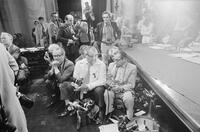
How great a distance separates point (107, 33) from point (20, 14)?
3853 millimetres

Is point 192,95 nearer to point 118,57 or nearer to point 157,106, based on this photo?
point 157,106

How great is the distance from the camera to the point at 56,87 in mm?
2869

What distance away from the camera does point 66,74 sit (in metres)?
2.73

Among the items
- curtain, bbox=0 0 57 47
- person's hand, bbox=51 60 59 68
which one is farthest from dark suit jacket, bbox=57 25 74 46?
curtain, bbox=0 0 57 47

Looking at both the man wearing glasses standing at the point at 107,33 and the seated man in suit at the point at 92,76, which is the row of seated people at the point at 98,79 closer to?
the seated man in suit at the point at 92,76

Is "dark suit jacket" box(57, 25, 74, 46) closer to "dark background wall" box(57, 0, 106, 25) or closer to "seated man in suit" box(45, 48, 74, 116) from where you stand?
"seated man in suit" box(45, 48, 74, 116)

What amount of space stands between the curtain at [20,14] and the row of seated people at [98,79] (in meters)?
3.97

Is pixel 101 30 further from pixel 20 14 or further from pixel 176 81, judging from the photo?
pixel 20 14

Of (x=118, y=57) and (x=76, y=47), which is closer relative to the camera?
(x=118, y=57)

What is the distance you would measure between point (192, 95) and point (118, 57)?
111 centimetres

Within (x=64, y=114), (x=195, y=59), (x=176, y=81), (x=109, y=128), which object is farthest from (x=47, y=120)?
(x=195, y=59)

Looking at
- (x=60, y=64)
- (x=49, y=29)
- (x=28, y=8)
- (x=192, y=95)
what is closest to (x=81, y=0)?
(x=28, y=8)

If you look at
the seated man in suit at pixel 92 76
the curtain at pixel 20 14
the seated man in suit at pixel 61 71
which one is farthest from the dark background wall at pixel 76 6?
the seated man in suit at pixel 92 76

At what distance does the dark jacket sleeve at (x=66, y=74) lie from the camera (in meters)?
2.70
